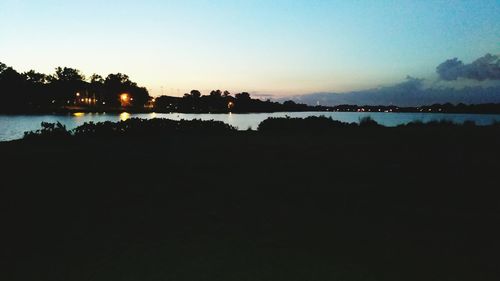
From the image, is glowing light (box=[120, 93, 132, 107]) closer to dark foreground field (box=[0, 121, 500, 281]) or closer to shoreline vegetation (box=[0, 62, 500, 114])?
shoreline vegetation (box=[0, 62, 500, 114])

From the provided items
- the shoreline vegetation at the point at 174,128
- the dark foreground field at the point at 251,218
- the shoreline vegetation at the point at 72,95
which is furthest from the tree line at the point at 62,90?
the dark foreground field at the point at 251,218

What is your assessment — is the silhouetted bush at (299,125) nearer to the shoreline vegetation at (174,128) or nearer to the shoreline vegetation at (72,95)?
the shoreline vegetation at (174,128)

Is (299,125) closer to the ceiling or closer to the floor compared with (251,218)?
closer to the ceiling

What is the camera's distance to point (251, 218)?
6.27 meters

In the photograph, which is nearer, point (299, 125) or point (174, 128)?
point (174, 128)

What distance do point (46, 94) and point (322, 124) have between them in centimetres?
11984

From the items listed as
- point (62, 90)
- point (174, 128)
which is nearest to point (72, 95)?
point (62, 90)

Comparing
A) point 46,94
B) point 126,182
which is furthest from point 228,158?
point 46,94

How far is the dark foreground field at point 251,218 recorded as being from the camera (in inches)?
177

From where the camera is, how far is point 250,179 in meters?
9.20

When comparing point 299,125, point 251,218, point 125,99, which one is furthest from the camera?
point 125,99

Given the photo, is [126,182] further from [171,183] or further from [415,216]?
[415,216]

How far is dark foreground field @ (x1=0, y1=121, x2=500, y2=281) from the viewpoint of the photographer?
14.8ft

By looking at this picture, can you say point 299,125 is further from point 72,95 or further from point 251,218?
point 72,95
